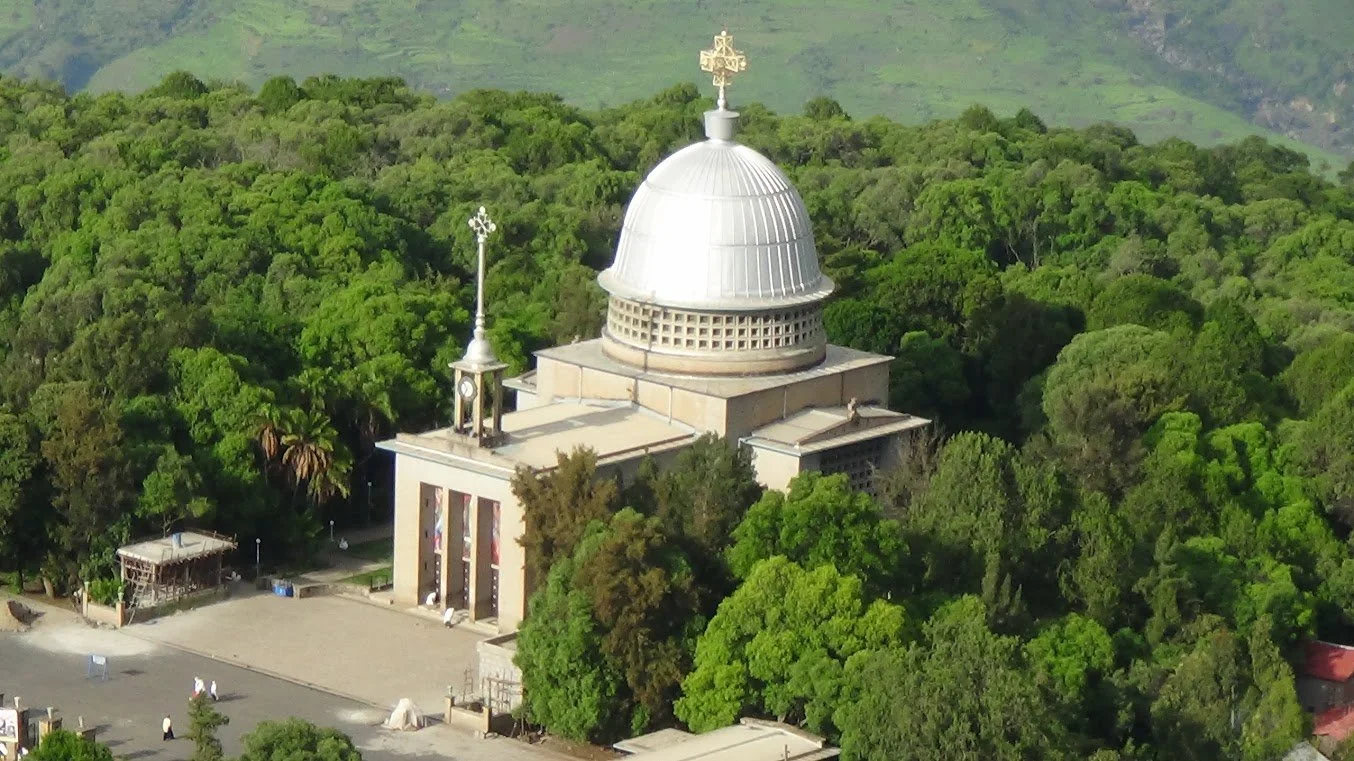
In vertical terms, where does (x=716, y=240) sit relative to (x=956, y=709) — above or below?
above

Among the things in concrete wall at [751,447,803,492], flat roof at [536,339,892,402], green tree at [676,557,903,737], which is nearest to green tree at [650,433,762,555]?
green tree at [676,557,903,737]

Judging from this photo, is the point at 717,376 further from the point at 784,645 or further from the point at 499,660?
the point at 784,645

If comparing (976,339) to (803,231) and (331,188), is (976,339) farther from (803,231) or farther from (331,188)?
(331,188)

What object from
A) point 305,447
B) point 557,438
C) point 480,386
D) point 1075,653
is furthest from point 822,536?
point 305,447

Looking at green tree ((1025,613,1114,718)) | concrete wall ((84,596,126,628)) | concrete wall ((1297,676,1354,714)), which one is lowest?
concrete wall ((1297,676,1354,714))

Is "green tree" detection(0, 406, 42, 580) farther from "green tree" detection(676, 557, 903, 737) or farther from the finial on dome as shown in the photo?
"green tree" detection(676, 557, 903, 737)

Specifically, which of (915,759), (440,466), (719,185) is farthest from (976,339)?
(915,759)
